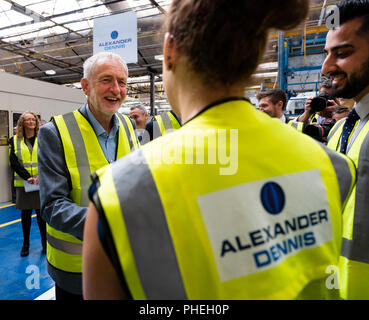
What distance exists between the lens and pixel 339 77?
128 centimetres

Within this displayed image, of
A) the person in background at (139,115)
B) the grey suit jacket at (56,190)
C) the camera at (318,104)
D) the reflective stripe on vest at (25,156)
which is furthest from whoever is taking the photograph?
the person in background at (139,115)

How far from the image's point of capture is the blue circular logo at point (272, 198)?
1.83ft

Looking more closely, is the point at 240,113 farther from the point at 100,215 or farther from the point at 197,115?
the point at 100,215

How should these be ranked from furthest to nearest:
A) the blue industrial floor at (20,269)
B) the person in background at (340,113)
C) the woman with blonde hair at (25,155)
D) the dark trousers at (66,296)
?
the woman with blonde hair at (25,155)
the person in background at (340,113)
the blue industrial floor at (20,269)
the dark trousers at (66,296)

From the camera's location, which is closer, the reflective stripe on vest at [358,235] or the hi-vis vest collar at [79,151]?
the reflective stripe on vest at [358,235]

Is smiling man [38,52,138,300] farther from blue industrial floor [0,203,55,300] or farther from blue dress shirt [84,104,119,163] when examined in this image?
blue industrial floor [0,203,55,300]

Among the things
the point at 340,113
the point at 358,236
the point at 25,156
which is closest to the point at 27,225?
the point at 25,156

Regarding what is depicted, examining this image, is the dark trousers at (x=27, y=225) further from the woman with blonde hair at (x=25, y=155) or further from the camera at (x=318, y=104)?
the camera at (x=318, y=104)

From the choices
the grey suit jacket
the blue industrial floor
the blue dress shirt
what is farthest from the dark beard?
the blue industrial floor

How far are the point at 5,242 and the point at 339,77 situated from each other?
4609mm

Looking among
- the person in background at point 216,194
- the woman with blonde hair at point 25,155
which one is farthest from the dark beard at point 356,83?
the woman with blonde hair at point 25,155

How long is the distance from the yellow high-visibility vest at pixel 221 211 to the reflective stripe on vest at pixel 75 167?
0.93m

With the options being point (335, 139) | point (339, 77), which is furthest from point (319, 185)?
point (335, 139)

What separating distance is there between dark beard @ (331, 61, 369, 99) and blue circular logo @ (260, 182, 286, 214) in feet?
3.27
